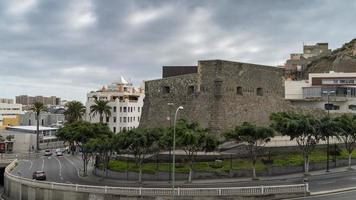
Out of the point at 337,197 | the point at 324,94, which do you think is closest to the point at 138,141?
the point at 337,197

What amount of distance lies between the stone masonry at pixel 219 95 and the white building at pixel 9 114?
245 feet

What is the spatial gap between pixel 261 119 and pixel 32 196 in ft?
119

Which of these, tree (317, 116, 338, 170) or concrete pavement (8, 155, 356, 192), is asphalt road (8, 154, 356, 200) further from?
tree (317, 116, 338, 170)

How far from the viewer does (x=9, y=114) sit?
143 metres

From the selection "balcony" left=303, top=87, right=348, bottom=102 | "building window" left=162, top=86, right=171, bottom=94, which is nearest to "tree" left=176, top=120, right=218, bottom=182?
"building window" left=162, top=86, right=171, bottom=94

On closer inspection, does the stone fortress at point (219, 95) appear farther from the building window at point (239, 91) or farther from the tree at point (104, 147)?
the tree at point (104, 147)

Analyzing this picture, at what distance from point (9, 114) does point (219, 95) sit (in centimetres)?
10146

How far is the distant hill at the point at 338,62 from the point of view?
382ft

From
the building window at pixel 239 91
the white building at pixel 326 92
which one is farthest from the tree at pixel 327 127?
the white building at pixel 326 92

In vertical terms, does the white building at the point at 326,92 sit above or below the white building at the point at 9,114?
above

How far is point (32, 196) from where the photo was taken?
4119 centimetres

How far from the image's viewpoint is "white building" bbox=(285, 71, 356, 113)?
89.2m

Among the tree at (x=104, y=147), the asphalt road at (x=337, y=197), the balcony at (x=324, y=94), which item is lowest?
the asphalt road at (x=337, y=197)

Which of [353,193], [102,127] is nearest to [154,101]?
[102,127]
